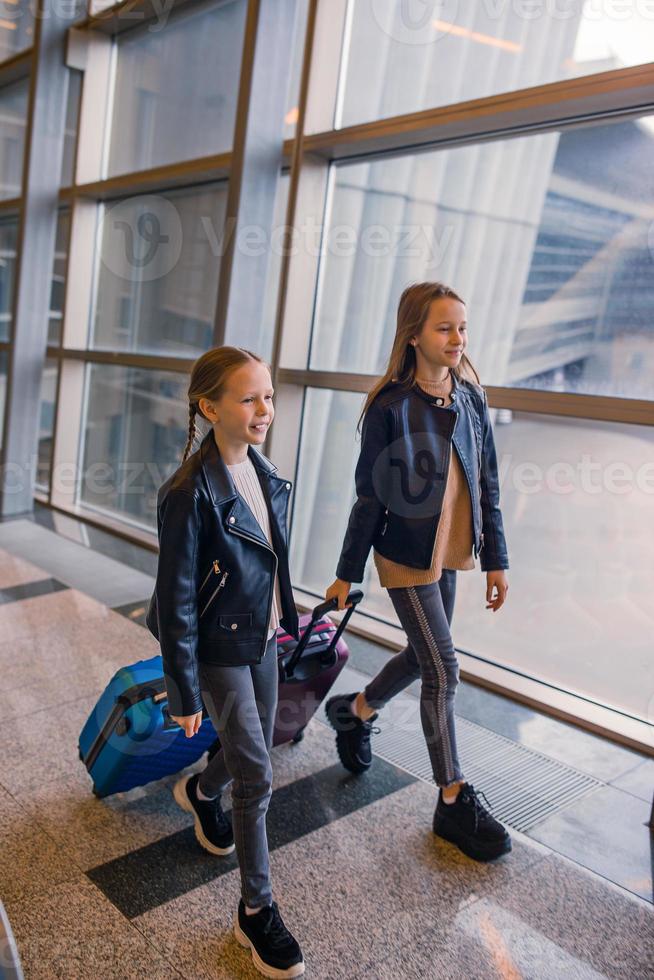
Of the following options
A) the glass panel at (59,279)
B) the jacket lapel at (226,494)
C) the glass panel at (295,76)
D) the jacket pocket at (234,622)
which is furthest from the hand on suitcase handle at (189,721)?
the glass panel at (59,279)

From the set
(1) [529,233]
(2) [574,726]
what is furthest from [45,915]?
(1) [529,233]

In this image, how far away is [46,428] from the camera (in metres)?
7.01

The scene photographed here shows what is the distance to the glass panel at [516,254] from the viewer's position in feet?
10.9

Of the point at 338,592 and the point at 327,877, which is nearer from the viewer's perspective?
the point at 327,877

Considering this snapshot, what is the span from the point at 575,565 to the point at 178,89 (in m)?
4.34

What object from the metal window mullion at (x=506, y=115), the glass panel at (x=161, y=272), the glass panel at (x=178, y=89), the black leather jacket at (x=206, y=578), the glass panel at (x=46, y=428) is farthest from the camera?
the glass panel at (x=46, y=428)

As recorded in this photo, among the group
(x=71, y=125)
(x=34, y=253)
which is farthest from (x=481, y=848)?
(x=71, y=125)

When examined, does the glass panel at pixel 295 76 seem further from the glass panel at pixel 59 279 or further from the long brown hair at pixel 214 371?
the long brown hair at pixel 214 371

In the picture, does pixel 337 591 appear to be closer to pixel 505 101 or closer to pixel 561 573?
pixel 561 573

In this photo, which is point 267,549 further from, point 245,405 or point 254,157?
point 254,157

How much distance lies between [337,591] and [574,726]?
4.95 ft

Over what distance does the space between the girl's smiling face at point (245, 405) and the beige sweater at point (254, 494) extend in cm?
10

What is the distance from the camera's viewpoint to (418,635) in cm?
244

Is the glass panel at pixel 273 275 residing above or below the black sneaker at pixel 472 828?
above
